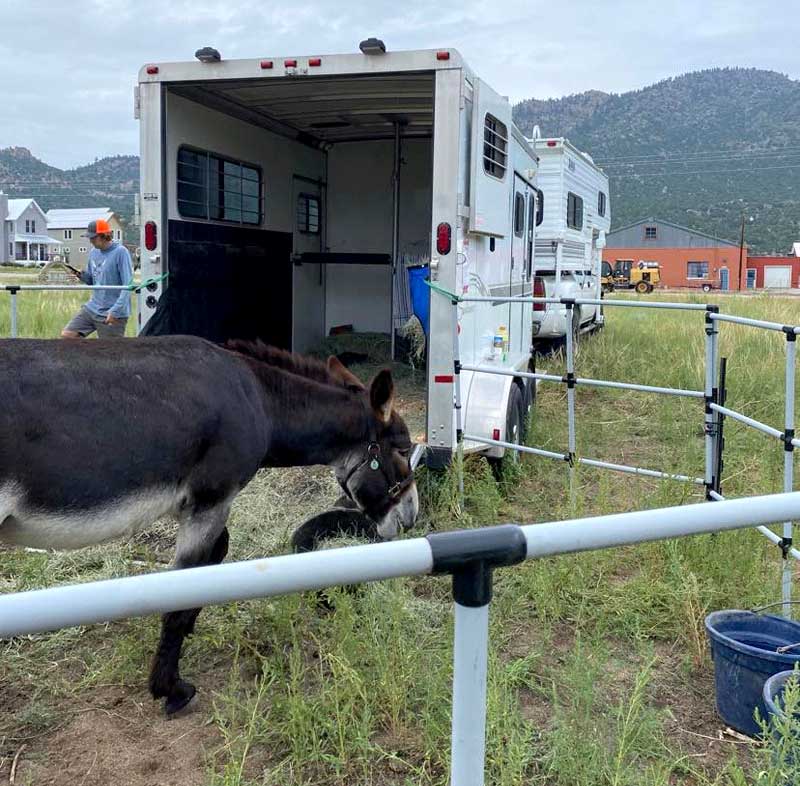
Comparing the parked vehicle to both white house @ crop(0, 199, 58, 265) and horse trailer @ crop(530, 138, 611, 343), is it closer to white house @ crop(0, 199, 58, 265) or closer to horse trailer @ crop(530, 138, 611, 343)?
horse trailer @ crop(530, 138, 611, 343)

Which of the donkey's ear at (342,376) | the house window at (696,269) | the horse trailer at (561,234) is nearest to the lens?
the donkey's ear at (342,376)

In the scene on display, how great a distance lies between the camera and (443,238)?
221 inches

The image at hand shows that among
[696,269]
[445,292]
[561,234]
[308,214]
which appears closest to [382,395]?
[445,292]

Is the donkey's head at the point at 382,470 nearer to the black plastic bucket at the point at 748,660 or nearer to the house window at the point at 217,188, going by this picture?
the black plastic bucket at the point at 748,660

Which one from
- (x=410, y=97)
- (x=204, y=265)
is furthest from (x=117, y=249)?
(x=410, y=97)

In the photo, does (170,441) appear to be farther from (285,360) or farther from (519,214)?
(519,214)

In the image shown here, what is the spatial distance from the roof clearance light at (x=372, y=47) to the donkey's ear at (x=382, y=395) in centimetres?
232

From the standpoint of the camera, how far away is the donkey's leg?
11.8 ft

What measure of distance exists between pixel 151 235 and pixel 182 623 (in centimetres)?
332

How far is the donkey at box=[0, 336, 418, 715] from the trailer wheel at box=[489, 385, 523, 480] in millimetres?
2378

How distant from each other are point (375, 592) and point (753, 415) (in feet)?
20.5

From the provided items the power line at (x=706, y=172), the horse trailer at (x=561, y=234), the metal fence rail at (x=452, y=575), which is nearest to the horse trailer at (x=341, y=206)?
the horse trailer at (x=561, y=234)

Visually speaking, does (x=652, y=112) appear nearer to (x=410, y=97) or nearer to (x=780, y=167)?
(x=780, y=167)

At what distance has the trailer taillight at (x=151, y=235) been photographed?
239 inches
